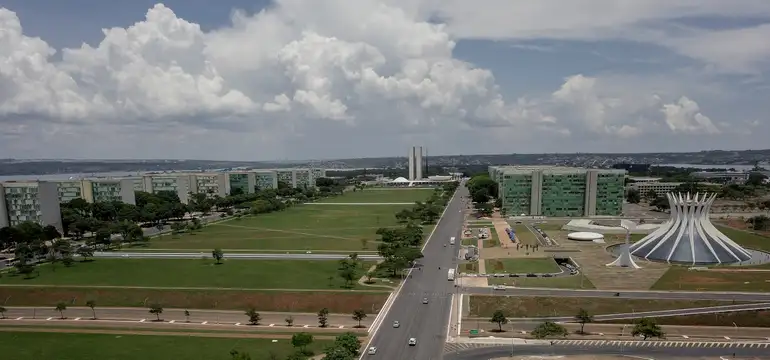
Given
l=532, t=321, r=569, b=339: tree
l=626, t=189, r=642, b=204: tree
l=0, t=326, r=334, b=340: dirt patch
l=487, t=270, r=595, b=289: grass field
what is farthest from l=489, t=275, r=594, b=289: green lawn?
l=626, t=189, r=642, b=204: tree

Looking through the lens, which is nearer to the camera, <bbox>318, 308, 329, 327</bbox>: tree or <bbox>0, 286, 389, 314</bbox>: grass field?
<bbox>318, 308, 329, 327</bbox>: tree

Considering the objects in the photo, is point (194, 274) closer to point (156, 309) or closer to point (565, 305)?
point (156, 309)

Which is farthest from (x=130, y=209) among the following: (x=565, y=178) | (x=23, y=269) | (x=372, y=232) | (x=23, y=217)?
(x=565, y=178)

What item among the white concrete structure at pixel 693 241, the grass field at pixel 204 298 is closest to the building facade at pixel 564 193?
the white concrete structure at pixel 693 241

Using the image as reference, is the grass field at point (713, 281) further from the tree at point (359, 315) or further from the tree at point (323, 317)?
the tree at point (323, 317)

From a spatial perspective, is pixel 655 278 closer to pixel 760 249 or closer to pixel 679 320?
pixel 679 320

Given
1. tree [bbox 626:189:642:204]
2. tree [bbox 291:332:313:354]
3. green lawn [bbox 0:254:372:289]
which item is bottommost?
tree [bbox 626:189:642:204]

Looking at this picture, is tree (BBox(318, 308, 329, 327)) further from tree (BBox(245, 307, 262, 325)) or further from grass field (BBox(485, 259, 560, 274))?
grass field (BBox(485, 259, 560, 274))
